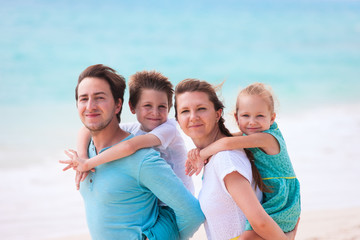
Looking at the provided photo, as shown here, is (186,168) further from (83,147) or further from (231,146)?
(83,147)

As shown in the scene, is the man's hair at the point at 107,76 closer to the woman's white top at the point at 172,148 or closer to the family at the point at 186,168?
the family at the point at 186,168

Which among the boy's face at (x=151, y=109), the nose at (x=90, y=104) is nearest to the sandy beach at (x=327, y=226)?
the boy's face at (x=151, y=109)

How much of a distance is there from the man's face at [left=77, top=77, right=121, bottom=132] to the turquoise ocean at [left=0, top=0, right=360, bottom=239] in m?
5.07

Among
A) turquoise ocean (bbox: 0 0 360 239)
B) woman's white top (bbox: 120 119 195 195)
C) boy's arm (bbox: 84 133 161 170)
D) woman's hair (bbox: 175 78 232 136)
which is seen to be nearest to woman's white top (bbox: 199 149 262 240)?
woman's hair (bbox: 175 78 232 136)

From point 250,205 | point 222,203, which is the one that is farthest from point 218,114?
point 250,205

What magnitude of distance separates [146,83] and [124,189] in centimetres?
104

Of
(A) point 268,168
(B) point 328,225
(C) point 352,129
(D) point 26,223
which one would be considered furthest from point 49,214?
(C) point 352,129

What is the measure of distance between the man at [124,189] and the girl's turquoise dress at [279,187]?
517 millimetres

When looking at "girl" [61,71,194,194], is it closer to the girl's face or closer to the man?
the man

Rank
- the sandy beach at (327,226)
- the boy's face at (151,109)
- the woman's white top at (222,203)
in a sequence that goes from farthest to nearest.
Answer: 1. the sandy beach at (327,226)
2. the boy's face at (151,109)
3. the woman's white top at (222,203)

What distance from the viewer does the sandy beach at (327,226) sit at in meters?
6.09

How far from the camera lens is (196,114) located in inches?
117

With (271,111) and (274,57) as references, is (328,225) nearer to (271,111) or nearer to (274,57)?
(271,111)

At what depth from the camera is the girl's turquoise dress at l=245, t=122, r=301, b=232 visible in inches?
113
